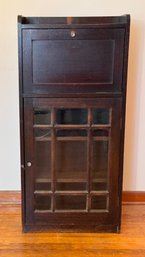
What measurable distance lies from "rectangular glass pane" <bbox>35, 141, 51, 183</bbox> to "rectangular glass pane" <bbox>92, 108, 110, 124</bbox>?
37 centimetres

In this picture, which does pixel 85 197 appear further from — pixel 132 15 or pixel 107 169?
pixel 132 15

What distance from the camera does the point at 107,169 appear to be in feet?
7.25

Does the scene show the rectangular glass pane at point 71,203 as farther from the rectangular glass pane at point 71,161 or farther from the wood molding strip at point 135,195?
the wood molding strip at point 135,195

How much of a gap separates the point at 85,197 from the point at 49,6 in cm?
147

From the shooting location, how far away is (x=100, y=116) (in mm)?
2127

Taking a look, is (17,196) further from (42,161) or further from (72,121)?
(72,121)

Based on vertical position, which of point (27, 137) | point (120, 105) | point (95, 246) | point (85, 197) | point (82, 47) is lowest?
point (95, 246)

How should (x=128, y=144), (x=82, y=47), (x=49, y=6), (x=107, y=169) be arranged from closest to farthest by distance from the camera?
(x=82, y=47)
(x=107, y=169)
(x=49, y=6)
(x=128, y=144)

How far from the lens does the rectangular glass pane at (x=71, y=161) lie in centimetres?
220

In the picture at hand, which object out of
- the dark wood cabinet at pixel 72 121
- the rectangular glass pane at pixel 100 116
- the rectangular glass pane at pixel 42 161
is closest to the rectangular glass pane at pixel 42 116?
the dark wood cabinet at pixel 72 121

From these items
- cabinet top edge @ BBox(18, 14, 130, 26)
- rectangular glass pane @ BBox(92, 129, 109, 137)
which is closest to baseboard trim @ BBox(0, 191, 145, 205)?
rectangular glass pane @ BBox(92, 129, 109, 137)

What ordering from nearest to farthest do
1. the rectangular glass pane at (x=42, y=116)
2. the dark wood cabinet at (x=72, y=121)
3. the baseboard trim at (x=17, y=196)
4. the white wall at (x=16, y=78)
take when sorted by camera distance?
the dark wood cabinet at (x=72, y=121) < the rectangular glass pane at (x=42, y=116) < the white wall at (x=16, y=78) < the baseboard trim at (x=17, y=196)

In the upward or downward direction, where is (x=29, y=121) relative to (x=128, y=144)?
upward

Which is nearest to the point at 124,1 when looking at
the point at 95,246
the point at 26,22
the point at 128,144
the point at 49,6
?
the point at 49,6
